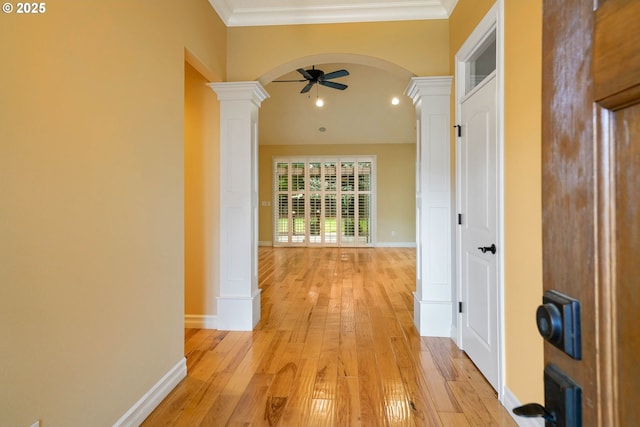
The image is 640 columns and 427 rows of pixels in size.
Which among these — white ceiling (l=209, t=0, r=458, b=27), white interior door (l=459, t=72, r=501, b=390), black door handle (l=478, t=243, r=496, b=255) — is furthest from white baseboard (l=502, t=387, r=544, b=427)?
white ceiling (l=209, t=0, r=458, b=27)

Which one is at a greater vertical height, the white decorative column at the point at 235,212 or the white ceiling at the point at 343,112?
the white ceiling at the point at 343,112

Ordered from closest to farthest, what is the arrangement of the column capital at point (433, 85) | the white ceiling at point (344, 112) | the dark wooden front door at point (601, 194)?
1. the dark wooden front door at point (601, 194)
2. the column capital at point (433, 85)
3. the white ceiling at point (344, 112)

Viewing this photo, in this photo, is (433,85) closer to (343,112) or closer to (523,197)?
(523,197)

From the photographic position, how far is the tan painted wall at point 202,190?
3.16m

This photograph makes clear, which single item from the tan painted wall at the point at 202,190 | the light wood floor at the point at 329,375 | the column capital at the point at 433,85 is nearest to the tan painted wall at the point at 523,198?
the light wood floor at the point at 329,375

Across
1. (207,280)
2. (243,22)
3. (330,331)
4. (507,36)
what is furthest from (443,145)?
(207,280)

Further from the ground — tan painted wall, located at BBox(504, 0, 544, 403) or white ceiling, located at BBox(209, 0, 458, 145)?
white ceiling, located at BBox(209, 0, 458, 145)

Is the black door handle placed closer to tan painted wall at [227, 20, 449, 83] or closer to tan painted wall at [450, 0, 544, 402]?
tan painted wall at [450, 0, 544, 402]

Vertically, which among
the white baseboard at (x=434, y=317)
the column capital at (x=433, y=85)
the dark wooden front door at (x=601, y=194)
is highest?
the column capital at (x=433, y=85)

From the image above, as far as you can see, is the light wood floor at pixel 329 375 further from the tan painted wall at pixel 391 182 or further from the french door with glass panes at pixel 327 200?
the tan painted wall at pixel 391 182

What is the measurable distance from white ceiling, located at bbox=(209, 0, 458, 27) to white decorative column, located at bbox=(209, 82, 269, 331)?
0.71 meters

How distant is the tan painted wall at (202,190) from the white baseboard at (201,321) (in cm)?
4

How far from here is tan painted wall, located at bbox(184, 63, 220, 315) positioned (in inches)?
124

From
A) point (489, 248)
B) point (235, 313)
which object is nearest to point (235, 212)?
point (235, 313)
